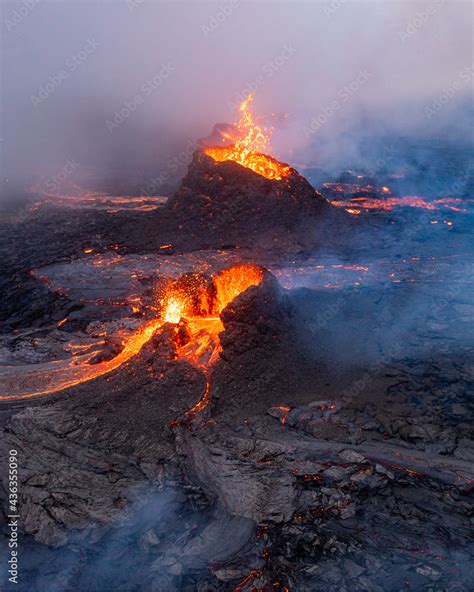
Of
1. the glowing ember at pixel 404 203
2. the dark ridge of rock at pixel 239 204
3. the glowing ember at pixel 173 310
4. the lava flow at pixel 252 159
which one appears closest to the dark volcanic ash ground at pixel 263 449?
the glowing ember at pixel 173 310

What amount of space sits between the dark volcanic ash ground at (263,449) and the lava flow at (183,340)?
11.2 inches

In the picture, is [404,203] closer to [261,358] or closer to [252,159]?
[252,159]

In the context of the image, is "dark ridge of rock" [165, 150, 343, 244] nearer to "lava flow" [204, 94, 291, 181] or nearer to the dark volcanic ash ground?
"lava flow" [204, 94, 291, 181]

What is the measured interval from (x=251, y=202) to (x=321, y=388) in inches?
510

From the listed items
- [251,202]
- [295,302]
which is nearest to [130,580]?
[295,302]

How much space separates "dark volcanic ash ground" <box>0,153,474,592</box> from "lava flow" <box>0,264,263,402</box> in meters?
0.29

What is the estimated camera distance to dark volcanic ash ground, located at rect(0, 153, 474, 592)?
5.99 meters

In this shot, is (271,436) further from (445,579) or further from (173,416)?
(445,579)

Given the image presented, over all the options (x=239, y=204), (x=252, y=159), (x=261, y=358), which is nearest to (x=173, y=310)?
(x=261, y=358)

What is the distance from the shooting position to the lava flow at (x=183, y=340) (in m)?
9.62

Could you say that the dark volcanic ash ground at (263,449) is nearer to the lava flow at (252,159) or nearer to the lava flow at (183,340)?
the lava flow at (183,340)

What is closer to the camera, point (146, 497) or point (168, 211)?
point (146, 497)

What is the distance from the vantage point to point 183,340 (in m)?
10.2

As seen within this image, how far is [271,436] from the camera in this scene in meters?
7.82
